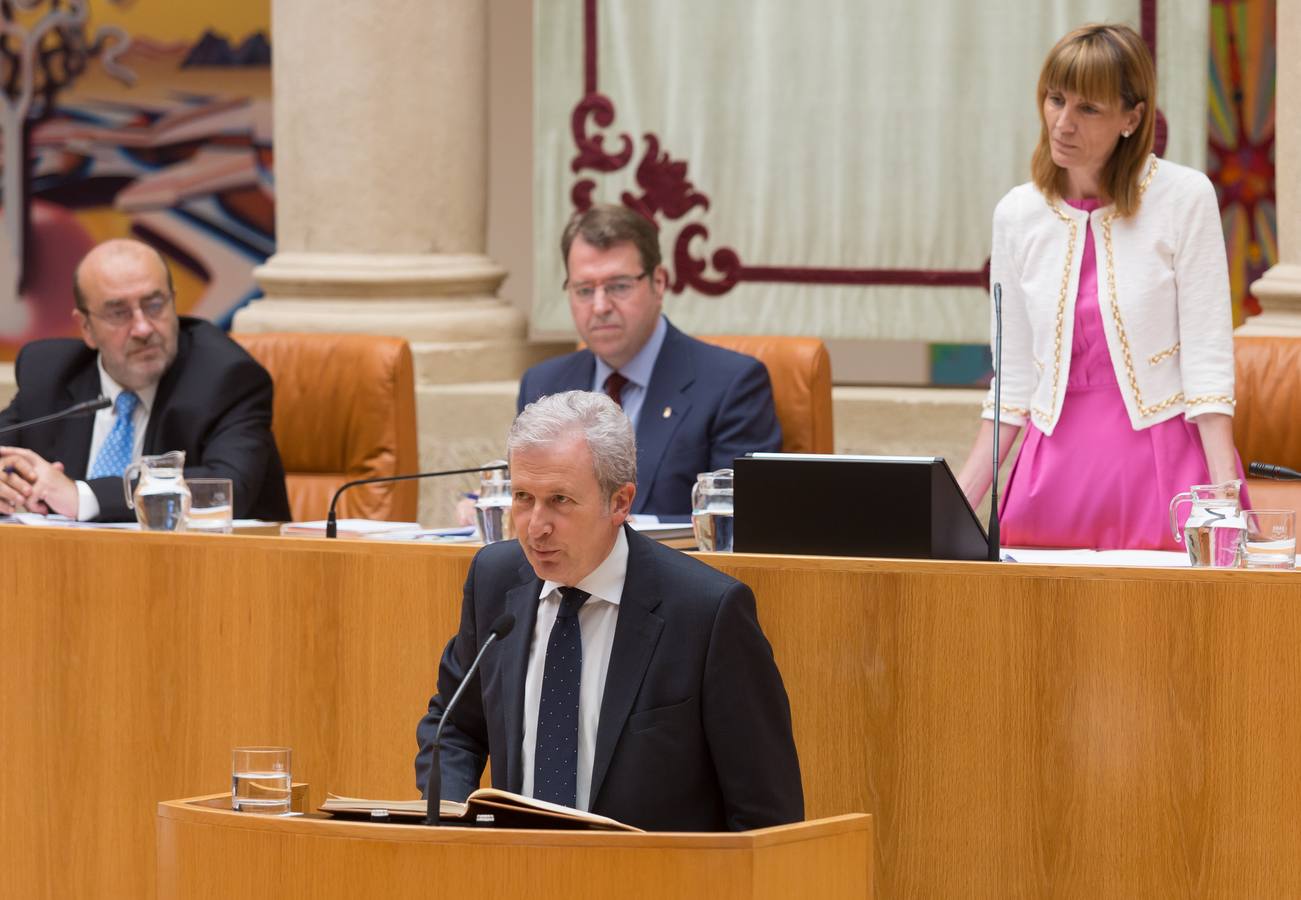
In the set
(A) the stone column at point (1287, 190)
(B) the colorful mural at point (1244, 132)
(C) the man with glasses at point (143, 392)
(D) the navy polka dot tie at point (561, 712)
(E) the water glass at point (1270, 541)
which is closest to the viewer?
(D) the navy polka dot tie at point (561, 712)

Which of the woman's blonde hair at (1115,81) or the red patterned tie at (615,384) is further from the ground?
the woman's blonde hair at (1115,81)

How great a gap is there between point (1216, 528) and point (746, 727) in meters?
0.81

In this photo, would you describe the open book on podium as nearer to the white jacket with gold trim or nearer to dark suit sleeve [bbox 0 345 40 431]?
the white jacket with gold trim

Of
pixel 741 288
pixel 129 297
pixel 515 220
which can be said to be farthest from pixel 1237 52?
pixel 129 297

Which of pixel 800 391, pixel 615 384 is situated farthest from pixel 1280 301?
pixel 615 384

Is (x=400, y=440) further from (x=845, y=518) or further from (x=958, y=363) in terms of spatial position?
(x=958, y=363)

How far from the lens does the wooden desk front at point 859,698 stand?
3.02 m

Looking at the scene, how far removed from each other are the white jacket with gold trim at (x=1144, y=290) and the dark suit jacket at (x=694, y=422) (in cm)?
72

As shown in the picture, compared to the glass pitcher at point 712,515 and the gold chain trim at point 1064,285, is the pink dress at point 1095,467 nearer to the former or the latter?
the gold chain trim at point 1064,285

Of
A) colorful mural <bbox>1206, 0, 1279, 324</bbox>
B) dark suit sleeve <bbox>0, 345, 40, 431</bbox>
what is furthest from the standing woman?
colorful mural <bbox>1206, 0, 1279, 324</bbox>

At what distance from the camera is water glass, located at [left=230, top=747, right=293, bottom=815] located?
8.58 feet

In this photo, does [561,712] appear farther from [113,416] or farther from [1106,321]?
[113,416]

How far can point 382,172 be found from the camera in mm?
6152

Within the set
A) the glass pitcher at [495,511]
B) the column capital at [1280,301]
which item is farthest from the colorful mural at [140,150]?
the glass pitcher at [495,511]
